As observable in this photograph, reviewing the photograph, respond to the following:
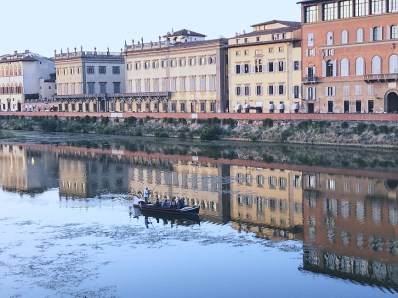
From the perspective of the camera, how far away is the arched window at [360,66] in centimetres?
5791

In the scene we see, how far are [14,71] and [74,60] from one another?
14876 mm

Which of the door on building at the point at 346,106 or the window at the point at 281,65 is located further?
the window at the point at 281,65

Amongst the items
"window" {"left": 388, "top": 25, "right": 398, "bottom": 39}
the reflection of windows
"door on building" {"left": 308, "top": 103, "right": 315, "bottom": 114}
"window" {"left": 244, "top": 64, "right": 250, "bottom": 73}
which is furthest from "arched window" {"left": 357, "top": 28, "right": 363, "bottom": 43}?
the reflection of windows

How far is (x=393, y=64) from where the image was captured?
55812 millimetres

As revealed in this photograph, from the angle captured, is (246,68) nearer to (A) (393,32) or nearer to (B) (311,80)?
(B) (311,80)

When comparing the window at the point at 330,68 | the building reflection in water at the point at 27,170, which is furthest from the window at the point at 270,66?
the building reflection in water at the point at 27,170

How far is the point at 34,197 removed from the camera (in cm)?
3625

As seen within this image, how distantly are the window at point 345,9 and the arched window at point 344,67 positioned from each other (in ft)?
12.3

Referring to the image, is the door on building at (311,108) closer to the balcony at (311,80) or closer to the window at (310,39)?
the balcony at (311,80)

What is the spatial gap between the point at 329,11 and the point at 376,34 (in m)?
5.27

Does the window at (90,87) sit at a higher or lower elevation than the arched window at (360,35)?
lower

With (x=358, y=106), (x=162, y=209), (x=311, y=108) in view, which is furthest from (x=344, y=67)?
(x=162, y=209)

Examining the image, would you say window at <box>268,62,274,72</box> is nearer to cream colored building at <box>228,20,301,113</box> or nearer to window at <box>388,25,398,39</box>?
cream colored building at <box>228,20,301,113</box>

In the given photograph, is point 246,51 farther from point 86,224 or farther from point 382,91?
point 86,224
